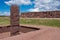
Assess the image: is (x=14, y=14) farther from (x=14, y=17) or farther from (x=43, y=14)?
(x=43, y=14)

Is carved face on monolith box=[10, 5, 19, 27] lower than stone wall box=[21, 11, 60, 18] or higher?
higher

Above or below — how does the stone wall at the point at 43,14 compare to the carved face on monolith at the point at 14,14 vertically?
below

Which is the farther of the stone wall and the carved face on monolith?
the stone wall

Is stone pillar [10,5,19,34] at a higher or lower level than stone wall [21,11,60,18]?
higher

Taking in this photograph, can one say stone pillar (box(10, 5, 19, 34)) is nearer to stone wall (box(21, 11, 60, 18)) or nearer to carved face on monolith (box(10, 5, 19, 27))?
carved face on monolith (box(10, 5, 19, 27))

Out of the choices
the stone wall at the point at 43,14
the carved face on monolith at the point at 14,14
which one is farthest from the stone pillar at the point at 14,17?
the stone wall at the point at 43,14

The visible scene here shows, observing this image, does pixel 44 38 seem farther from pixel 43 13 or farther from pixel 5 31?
pixel 43 13

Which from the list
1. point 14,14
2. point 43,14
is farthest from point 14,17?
point 43,14

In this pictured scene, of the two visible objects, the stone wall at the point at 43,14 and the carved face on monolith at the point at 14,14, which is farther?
the stone wall at the point at 43,14

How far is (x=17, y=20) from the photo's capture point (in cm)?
980

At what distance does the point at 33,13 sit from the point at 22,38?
16.9 meters

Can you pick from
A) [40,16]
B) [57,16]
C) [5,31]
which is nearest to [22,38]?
[5,31]

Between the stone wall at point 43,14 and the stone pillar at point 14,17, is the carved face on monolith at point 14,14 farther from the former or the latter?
the stone wall at point 43,14

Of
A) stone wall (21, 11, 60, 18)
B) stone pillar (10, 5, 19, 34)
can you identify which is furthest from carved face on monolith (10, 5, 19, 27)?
stone wall (21, 11, 60, 18)
